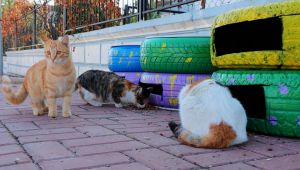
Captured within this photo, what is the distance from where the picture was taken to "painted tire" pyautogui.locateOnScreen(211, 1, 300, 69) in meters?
2.50

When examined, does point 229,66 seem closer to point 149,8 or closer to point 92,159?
point 92,159

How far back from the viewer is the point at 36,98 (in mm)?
3748

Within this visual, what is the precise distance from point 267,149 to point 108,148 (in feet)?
3.29

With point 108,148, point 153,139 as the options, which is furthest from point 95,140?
point 153,139

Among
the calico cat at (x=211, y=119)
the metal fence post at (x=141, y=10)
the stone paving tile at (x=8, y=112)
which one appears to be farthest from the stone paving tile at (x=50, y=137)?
the metal fence post at (x=141, y=10)

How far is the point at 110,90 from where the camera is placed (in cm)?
444

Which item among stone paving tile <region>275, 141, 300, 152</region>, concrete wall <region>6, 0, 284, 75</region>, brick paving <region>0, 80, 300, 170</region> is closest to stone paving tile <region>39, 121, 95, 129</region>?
brick paving <region>0, 80, 300, 170</region>

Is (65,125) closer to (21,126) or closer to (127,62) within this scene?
(21,126)

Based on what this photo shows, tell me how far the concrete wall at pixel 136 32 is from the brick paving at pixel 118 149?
1356 mm

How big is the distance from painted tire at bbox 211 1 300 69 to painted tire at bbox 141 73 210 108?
816mm

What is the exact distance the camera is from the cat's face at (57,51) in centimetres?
354

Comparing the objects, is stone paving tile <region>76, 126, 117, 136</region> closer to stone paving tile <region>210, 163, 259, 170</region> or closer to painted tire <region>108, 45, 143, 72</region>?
stone paving tile <region>210, 163, 259, 170</region>

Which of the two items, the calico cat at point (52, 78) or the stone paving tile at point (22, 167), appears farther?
the calico cat at point (52, 78)

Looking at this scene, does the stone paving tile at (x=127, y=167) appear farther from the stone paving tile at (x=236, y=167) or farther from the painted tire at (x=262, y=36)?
the painted tire at (x=262, y=36)
